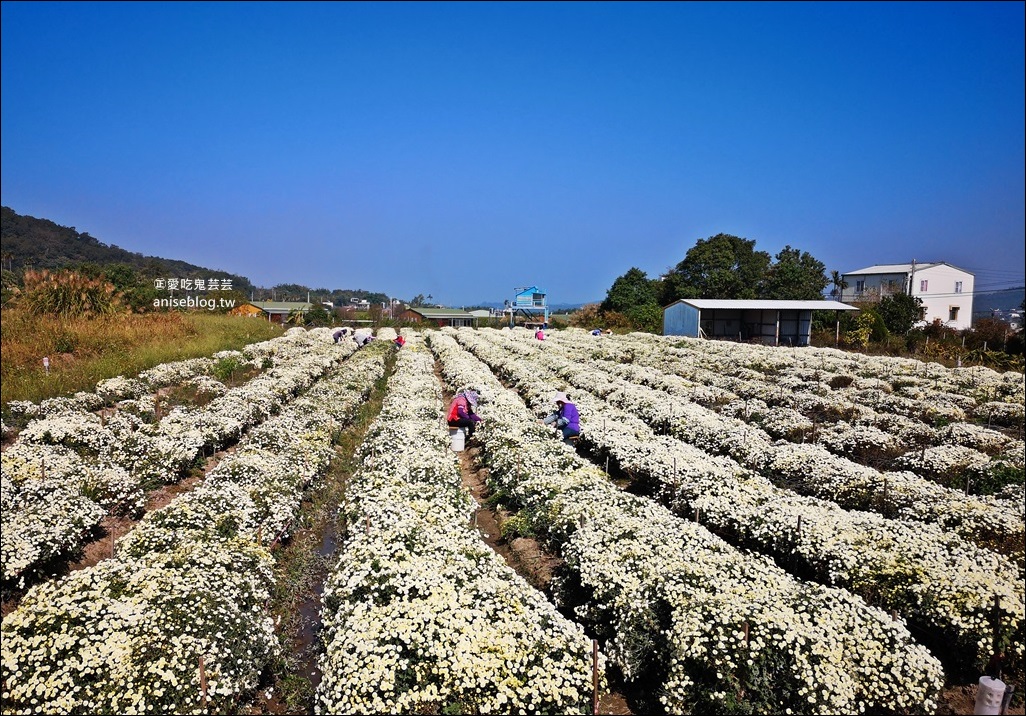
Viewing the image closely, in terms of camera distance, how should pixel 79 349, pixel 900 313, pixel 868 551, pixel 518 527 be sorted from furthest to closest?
pixel 900 313, pixel 79 349, pixel 518 527, pixel 868 551

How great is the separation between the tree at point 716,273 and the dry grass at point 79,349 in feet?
175

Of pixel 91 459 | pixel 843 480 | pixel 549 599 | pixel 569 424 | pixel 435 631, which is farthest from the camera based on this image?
pixel 569 424

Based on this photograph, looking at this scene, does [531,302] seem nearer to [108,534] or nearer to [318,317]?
[318,317]

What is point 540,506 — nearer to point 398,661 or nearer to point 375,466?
point 375,466

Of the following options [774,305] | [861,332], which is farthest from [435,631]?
[861,332]

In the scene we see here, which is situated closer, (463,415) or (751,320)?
(463,415)

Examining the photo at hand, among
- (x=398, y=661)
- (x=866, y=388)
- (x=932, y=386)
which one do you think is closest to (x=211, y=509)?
(x=398, y=661)

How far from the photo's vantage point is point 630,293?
6644 centimetres

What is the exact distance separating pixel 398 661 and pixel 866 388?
22.1 meters

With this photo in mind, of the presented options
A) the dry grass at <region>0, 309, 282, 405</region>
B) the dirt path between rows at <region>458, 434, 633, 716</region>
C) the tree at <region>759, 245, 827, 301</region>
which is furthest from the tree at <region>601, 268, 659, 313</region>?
the dirt path between rows at <region>458, 434, 633, 716</region>

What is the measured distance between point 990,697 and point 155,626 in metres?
7.05

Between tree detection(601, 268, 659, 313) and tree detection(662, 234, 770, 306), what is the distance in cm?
345

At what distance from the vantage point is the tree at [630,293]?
65.6 m

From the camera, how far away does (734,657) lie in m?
5.54
